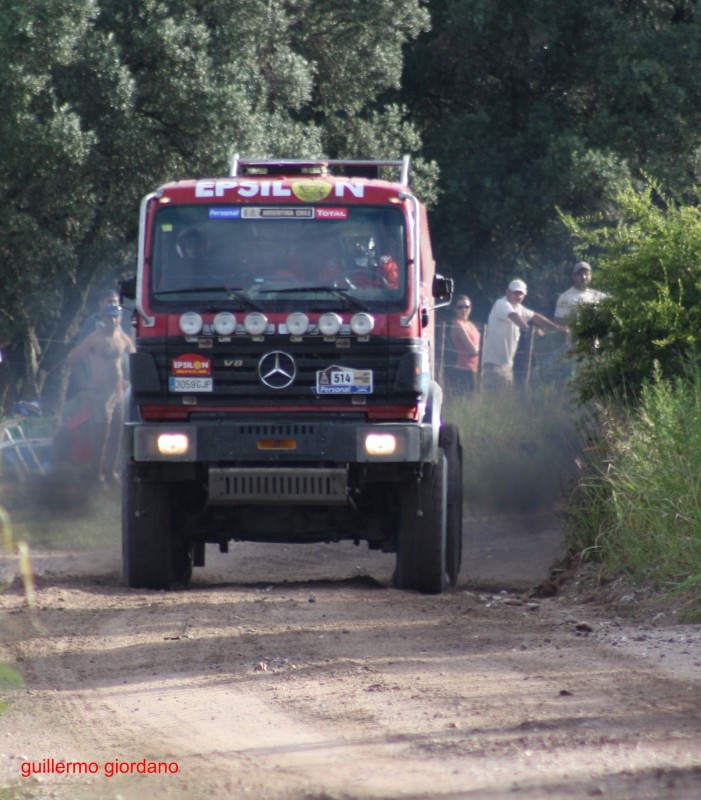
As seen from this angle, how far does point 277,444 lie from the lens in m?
8.23

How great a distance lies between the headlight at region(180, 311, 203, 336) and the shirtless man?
582 cm

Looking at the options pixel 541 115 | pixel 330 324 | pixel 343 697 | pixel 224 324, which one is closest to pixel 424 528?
pixel 330 324

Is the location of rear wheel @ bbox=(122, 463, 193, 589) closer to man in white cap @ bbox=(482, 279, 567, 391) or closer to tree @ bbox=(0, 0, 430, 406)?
man in white cap @ bbox=(482, 279, 567, 391)

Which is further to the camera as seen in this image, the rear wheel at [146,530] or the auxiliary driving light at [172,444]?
the rear wheel at [146,530]

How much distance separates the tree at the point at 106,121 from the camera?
1770cm

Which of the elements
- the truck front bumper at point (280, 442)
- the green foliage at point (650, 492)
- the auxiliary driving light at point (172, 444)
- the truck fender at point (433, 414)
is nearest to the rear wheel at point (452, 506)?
the truck fender at point (433, 414)

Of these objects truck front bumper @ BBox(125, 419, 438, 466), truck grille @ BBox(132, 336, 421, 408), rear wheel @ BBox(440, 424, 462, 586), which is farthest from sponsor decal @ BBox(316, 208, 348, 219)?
rear wheel @ BBox(440, 424, 462, 586)

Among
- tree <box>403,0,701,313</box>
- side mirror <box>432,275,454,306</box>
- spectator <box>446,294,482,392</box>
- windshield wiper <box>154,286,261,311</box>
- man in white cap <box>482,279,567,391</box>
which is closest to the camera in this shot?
windshield wiper <box>154,286,261,311</box>

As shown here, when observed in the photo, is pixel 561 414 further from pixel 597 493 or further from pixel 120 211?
pixel 120 211

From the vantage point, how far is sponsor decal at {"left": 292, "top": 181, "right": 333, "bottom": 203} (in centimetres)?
859

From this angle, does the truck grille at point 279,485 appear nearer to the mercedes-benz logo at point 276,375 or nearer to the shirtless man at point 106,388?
the mercedes-benz logo at point 276,375

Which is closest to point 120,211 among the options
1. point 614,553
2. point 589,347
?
point 589,347

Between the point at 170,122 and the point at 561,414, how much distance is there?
804 centimetres

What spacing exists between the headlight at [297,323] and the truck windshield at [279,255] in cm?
13
